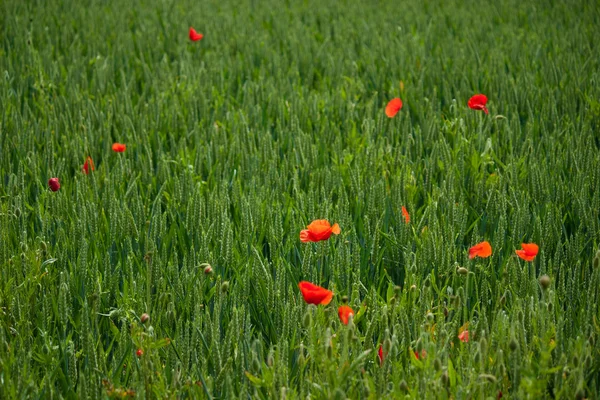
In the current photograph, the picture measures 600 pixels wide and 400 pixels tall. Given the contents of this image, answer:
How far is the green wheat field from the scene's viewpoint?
1461mm

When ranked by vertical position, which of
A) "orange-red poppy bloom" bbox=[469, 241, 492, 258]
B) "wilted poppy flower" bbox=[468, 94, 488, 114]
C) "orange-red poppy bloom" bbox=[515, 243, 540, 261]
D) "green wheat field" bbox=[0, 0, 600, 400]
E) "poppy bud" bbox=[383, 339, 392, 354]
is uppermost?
"wilted poppy flower" bbox=[468, 94, 488, 114]

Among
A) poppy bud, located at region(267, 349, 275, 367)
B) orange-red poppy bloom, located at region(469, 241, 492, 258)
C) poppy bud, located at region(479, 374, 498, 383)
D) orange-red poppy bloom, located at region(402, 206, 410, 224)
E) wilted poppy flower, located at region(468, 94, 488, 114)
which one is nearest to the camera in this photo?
poppy bud, located at region(479, 374, 498, 383)

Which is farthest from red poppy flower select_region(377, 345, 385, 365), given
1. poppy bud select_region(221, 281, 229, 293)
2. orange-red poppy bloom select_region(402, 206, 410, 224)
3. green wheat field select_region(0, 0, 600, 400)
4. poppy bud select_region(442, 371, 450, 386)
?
orange-red poppy bloom select_region(402, 206, 410, 224)

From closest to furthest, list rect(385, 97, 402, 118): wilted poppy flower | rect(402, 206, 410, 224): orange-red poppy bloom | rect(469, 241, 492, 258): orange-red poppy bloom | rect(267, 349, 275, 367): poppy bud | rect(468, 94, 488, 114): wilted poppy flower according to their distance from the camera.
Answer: rect(267, 349, 275, 367): poppy bud < rect(469, 241, 492, 258): orange-red poppy bloom < rect(402, 206, 410, 224): orange-red poppy bloom < rect(468, 94, 488, 114): wilted poppy flower < rect(385, 97, 402, 118): wilted poppy flower

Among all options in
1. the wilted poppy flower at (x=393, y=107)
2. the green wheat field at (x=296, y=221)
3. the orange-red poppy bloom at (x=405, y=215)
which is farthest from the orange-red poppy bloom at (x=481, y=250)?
the wilted poppy flower at (x=393, y=107)

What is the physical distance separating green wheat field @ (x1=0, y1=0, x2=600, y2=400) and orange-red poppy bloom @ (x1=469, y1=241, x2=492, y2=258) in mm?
52

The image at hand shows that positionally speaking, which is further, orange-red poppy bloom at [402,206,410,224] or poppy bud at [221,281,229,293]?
orange-red poppy bloom at [402,206,410,224]

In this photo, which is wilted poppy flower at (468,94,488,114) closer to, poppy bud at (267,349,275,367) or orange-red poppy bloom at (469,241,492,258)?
orange-red poppy bloom at (469,241,492,258)

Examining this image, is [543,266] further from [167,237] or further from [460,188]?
[167,237]

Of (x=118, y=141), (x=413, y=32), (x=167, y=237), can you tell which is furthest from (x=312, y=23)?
(x=167, y=237)

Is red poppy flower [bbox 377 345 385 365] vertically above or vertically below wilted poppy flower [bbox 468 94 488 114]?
below

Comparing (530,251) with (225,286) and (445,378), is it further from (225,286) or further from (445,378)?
(225,286)

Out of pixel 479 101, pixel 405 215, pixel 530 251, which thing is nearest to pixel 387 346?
pixel 530 251

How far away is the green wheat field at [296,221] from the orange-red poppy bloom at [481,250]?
52 millimetres
